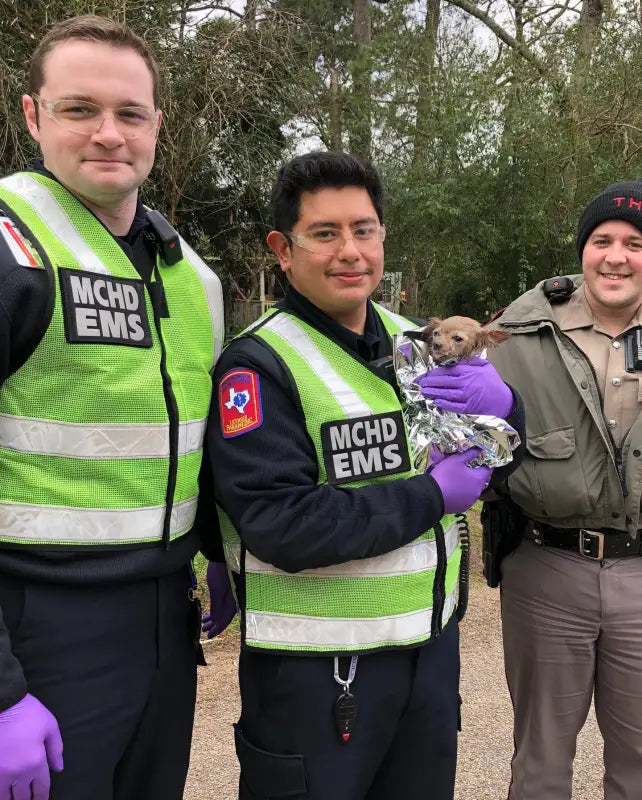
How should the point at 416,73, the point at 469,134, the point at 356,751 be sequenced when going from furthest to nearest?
1. the point at 416,73
2. the point at 469,134
3. the point at 356,751

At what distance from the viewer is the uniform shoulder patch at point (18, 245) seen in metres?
1.53

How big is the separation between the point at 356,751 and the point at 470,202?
1015 cm

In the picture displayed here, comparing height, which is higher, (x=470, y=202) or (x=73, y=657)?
(x=470, y=202)

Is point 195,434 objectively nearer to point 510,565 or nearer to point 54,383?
point 54,383

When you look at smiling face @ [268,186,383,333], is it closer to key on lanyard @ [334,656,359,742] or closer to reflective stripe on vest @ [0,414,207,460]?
reflective stripe on vest @ [0,414,207,460]

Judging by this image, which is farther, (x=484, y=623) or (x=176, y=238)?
(x=484, y=623)

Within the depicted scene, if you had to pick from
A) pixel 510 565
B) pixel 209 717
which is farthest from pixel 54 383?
pixel 209 717

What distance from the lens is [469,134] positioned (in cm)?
1062

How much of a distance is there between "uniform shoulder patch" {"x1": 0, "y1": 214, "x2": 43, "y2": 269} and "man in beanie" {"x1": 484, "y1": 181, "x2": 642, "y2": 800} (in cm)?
176

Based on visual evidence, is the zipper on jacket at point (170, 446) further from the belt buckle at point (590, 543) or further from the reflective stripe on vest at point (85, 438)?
the belt buckle at point (590, 543)

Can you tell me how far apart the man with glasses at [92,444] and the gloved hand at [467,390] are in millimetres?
698

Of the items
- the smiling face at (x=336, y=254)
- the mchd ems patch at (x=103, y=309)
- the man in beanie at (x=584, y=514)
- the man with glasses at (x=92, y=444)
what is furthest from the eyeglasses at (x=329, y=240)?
the man in beanie at (x=584, y=514)

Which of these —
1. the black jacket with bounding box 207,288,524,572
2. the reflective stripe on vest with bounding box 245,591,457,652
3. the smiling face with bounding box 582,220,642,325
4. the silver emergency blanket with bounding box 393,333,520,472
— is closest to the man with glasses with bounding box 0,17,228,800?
the black jacket with bounding box 207,288,524,572

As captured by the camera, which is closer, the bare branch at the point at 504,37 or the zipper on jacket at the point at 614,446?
the zipper on jacket at the point at 614,446
